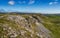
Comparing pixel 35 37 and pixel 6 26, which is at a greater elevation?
pixel 6 26

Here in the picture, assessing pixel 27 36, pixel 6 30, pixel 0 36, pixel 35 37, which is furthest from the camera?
pixel 35 37

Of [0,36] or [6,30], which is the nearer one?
[0,36]

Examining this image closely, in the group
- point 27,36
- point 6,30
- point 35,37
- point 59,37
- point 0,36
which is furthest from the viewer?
point 59,37

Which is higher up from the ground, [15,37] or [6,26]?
[6,26]

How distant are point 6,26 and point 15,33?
15.8 feet

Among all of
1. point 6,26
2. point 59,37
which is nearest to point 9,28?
point 6,26

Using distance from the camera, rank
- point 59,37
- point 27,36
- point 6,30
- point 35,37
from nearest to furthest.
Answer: point 6,30, point 27,36, point 35,37, point 59,37

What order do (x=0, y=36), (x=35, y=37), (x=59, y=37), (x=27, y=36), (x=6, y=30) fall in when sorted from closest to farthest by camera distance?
(x=0, y=36), (x=6, y=30), (x=27, y=36), (x=35, y=37), (x=59, y=37)

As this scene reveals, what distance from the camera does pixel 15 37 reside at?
4775 centimetres

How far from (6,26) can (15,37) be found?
20.5ft

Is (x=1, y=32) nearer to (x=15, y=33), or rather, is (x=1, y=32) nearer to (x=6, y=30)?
(x=6, y=30)

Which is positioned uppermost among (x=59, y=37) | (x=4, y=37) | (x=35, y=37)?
(x=4, y=37)

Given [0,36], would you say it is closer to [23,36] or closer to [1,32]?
[1,32]

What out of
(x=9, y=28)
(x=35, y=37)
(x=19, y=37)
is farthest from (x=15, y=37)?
(x=35, y=37)
